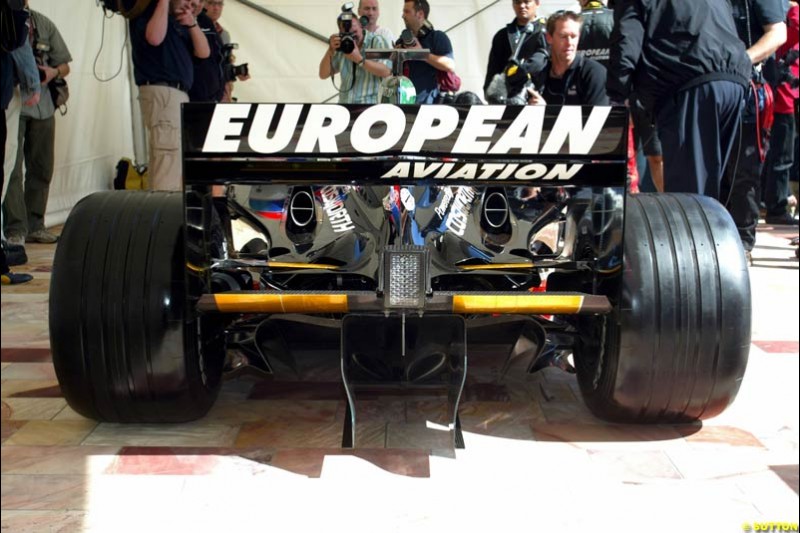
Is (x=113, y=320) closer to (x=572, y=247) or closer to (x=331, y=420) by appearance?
(x=331, y=420)

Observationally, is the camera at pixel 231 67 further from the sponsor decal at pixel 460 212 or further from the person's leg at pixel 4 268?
the person's leg at pixel 4 268

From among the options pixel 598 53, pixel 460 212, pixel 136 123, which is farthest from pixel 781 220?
pixel 460 212

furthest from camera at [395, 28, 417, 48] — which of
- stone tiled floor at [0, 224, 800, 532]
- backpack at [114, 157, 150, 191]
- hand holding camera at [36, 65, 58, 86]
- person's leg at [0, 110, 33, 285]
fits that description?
backpack at [114, 157, 150, 191]

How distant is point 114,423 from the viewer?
3.25 meters

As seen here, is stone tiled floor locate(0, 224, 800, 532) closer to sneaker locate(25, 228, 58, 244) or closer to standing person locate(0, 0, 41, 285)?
standing person locate(0, 0, 41, 285)

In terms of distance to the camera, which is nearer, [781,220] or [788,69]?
[788,69]

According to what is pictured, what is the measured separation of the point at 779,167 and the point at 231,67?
7627 mm

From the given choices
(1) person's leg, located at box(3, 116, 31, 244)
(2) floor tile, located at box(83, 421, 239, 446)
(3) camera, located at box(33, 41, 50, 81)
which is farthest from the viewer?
(1) person's leg, located at box(3, 116, 31, 244)

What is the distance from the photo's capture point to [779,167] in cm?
903

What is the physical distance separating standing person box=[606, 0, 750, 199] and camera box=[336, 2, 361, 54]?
4.77 ft

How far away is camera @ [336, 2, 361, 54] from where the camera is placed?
2726mm

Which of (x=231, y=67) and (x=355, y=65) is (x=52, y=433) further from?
(x=355, y=65)

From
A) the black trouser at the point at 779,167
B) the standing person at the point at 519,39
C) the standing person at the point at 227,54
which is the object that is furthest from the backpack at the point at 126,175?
the black trouser at the point at 779,167

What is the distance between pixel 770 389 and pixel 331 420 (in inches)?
72.6
